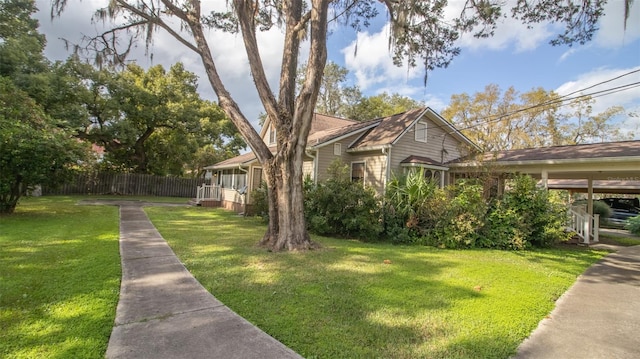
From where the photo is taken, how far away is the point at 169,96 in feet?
81.5

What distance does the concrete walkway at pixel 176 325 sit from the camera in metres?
2.83

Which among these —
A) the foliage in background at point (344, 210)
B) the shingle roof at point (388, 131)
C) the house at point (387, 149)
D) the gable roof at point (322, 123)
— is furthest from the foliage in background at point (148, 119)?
the foliage in background at point (344, 210)

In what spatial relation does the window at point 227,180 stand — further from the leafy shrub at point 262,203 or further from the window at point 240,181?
the leafy shrub at point 262,203

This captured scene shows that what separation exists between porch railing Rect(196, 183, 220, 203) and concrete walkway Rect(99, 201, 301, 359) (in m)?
15.2

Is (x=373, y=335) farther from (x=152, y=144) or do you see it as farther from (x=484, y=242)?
(x=152, y=144)

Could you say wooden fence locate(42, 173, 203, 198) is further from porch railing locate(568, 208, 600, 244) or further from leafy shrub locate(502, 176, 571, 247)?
porch railing locate(568, 208, 600, 244)

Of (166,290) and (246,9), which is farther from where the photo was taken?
(246,9)

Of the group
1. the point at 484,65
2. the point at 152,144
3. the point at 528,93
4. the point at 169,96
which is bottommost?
the point at 152,144

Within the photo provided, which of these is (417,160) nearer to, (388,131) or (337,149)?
(388,131)

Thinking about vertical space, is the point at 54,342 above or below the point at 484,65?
below

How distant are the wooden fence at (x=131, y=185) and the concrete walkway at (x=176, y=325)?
2278 centimetres

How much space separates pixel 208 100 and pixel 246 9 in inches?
943

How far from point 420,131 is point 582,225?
6877 millimetres

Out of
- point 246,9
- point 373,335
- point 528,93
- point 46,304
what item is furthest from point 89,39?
point 528,93
